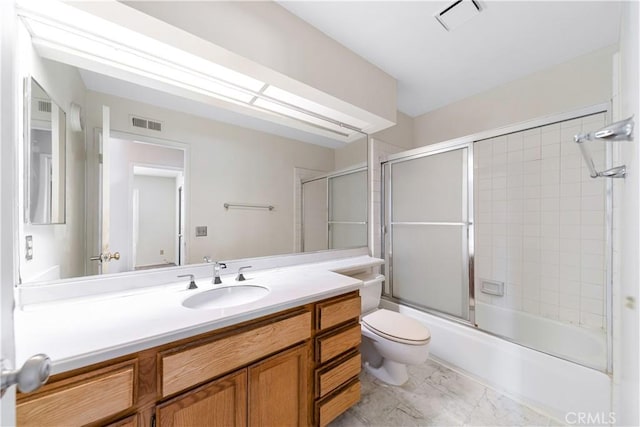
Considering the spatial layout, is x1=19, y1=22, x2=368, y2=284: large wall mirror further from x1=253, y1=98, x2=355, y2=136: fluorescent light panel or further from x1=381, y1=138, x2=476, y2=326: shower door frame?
x1=381, y1=138, x2=476, y2=326: shower door frame

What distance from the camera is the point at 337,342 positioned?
1239mm

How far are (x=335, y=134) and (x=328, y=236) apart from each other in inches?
35.8

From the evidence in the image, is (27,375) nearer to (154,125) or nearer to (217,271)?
(217,271)

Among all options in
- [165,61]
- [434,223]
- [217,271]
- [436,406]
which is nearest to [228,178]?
[217,271]

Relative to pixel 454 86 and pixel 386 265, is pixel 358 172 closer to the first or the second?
pixel 386 265

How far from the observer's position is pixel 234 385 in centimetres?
90

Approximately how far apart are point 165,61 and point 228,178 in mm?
685

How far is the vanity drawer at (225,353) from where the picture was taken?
0.77 meters

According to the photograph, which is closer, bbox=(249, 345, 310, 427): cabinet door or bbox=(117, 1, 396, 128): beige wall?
bbox=(249, 345, 310, 427): cabinet door

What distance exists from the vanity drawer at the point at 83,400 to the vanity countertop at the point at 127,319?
51 millimetres

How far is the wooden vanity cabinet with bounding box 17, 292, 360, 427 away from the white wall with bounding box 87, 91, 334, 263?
2.15ft

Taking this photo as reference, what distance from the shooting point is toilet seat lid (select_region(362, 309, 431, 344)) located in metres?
1.50

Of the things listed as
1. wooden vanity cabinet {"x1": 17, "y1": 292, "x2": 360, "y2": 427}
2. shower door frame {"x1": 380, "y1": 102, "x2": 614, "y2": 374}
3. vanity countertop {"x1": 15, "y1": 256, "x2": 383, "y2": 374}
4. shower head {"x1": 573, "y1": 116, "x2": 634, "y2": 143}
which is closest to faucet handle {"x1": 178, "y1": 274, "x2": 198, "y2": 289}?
vanity countertop {"x1": 15, "y1": 256, "x2": 383, "y2": 374}

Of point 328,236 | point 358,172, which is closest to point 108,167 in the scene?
point 328,236
